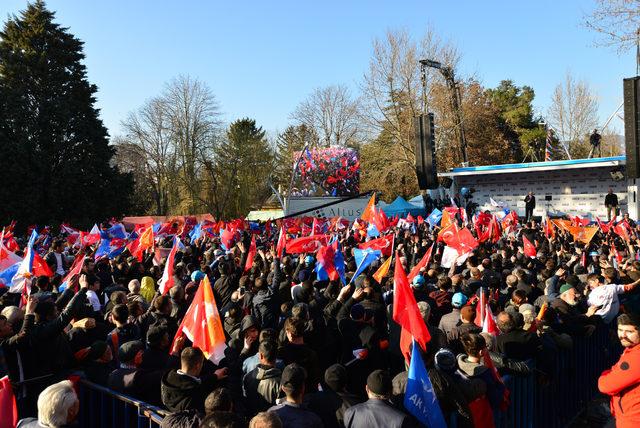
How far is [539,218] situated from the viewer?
1078 inches

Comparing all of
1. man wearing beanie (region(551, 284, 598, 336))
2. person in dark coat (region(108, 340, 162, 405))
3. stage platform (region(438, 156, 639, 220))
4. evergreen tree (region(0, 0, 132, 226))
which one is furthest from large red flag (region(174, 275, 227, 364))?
evergreen tree (region(0, 0, 132, 226))

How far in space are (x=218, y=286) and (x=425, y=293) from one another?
3310 millimetres

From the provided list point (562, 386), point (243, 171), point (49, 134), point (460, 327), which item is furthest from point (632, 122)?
point (243, 171)

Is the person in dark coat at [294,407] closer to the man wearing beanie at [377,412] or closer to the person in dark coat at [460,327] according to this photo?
the man wearing beanie at [377,412]

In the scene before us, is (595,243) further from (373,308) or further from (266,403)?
(266,403)

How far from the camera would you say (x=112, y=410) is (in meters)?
4.36

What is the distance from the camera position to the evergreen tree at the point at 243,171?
1971 inches

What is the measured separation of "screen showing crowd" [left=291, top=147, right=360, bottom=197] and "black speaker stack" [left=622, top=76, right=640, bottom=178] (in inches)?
971

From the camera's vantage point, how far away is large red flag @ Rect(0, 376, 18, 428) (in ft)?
11.5

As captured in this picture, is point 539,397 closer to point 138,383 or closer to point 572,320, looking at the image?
point 572,320

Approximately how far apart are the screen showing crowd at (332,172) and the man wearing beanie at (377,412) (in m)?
33.7

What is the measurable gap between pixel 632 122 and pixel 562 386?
9.71 meters

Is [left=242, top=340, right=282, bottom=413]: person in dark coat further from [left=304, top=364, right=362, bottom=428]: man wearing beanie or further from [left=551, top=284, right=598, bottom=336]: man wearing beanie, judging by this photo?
[left=551, top=284, right=598, bottom=336]: man wearing beanie

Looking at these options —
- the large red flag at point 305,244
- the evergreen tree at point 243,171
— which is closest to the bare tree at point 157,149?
the evergreen tree at point 243,171
